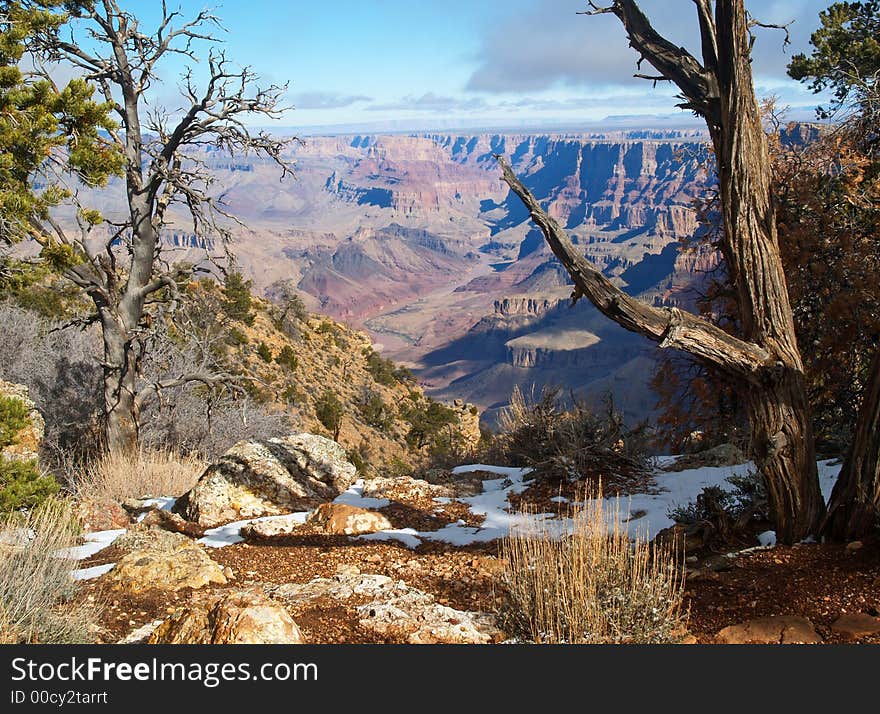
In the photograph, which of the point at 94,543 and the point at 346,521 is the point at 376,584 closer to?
the point at 346,521

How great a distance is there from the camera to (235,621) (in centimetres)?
338

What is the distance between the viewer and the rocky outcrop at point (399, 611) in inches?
156

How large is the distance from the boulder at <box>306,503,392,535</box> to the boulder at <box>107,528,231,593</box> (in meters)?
1.54

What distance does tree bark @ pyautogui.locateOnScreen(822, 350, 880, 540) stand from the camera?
4.92 m

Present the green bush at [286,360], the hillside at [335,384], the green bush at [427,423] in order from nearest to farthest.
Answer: the hillside at [335,384], the green bush at [286,360], the green bush at [427,423]

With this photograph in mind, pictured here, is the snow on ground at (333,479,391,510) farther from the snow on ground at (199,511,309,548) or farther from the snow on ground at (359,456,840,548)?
the snow on ground at (359,456,840,548)

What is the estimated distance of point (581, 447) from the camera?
28.6 feet

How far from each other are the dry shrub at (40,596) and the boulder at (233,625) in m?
0.53

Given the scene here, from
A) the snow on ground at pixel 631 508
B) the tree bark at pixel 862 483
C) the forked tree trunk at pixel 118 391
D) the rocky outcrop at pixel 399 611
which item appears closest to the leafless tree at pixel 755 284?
the tree bark at pixel 862 483

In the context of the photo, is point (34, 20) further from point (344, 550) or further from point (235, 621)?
point (235, 621)

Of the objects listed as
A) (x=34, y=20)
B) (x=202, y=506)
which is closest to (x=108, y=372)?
(x=202, y=506)

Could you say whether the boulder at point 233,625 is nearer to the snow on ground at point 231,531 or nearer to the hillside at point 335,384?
the snow on ground at point 231,531

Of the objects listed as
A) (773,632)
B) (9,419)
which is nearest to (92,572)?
(9,419)

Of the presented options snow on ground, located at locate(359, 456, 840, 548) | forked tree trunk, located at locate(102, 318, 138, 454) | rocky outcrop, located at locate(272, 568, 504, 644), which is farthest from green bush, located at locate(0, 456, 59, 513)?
forked tree trunk, located at locate(102, 318, 138, 454)
